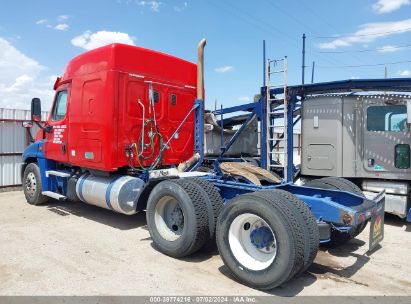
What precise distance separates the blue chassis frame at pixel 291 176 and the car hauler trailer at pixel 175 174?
17mm

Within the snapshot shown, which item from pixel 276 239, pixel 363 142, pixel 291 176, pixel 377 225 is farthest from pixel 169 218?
pixel 363 142

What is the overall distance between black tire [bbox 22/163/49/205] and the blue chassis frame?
169mm

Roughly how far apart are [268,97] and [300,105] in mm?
744

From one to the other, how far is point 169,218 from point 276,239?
75.7 inches

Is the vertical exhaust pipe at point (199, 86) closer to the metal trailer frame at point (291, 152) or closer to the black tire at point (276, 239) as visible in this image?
the metal trailer frame at point (291, 152)

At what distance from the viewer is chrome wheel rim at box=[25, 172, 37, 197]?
27.7 feet

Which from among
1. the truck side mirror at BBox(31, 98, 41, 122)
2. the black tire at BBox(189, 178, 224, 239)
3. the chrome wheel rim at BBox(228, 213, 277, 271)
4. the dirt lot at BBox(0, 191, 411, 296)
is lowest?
the dirt lot at BBox(0, 191, 411, 296)

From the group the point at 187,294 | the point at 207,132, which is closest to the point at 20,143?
the point at 207,132

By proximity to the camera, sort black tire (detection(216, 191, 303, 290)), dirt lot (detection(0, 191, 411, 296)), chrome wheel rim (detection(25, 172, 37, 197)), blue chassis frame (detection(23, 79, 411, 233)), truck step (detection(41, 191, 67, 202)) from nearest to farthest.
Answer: black tire (detection(216, 191, 303, 290)) < dirt lot (detection(0, 191, 411, 296)) < blue chassis frame (detection(23, 79, 411, 233)) < truck step (detection(41, 191, 67, 202)) < chrome wheel rim (detection(25, 172, 37, 197))

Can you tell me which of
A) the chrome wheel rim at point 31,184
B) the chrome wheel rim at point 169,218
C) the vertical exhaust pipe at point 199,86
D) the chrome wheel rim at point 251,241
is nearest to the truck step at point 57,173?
the chrome wheel rim at point 31,184

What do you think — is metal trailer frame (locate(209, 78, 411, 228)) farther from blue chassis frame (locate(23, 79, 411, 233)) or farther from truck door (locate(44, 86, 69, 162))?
truck door (locate(44, 86, 69, 162))

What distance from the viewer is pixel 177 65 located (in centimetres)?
735

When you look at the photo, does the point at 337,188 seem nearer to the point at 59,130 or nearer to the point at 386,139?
the point at 386,139

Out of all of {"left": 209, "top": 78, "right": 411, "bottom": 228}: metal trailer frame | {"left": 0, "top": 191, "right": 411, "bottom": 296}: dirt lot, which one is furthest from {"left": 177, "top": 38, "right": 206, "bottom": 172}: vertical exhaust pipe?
{"left": 0, "top": 191, "right": 411, "bottom": 296}: dirt lot
